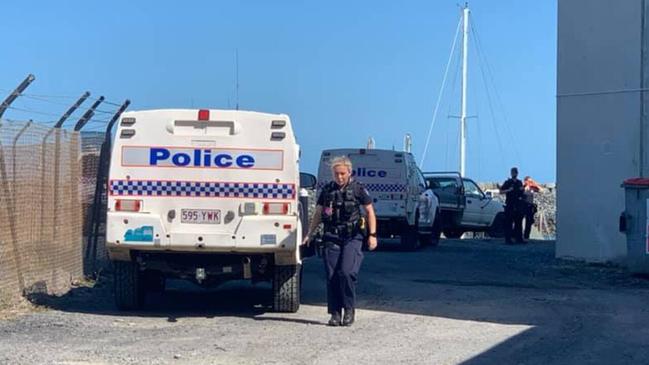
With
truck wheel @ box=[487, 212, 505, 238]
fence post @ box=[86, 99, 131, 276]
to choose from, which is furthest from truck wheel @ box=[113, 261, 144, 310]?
truck wheel @ box=[487, 212, 505, 238]

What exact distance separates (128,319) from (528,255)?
40.2 feet

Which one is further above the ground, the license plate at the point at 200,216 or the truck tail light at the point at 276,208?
the truck tail light at the point at 276,208

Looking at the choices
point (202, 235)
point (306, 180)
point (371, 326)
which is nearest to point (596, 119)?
point (306, 180)

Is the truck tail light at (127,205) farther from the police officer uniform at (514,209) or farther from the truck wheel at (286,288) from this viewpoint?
the police officer uniform at (514,209)

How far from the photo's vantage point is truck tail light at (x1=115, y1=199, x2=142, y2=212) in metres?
11.2

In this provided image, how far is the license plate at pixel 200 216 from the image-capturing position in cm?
1125

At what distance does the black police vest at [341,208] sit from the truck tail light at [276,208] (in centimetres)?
44

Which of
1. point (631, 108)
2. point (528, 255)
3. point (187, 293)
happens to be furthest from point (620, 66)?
point (187, 293)

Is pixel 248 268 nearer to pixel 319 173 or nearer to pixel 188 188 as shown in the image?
pixel 188 188

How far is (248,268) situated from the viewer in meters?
11.6

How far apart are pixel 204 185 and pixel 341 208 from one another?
1.50 metres

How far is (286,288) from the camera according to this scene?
12.0 meters

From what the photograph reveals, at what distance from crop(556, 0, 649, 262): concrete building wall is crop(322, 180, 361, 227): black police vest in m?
9.45

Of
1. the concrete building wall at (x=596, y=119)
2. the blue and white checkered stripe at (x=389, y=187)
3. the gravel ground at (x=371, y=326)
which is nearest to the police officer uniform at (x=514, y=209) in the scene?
the blue and white checkered stripe at (x=389, y=187)
